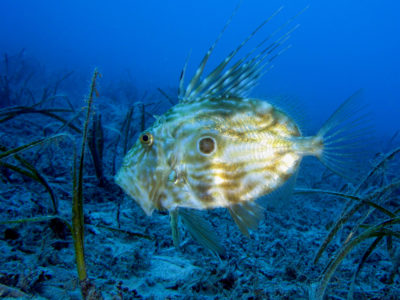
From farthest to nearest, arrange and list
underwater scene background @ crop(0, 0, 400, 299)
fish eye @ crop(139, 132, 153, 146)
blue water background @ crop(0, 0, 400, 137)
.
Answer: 1. blue water background @ crop(0, 0, 400, 137)
2. fish eye @ crop(139, 132, 153, 146)
3. underwater scene background @ crop(0, 0, 400, 299)

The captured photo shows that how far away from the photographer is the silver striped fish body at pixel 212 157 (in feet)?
5.23

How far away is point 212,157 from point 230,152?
0.12 metres

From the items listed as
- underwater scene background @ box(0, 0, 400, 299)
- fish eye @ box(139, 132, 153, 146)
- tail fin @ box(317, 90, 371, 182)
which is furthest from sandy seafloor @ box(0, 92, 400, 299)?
fish eye @ box(139, 132, 153, 146)

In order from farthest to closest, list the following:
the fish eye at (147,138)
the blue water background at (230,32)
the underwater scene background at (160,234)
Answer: the blue water background at (230,32), the fish eye at (147,138), the underwater scene background at (160,234)

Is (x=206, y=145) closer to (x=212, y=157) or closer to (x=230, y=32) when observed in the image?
(x=212, y=157)

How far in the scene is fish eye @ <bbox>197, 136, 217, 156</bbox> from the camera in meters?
1.61

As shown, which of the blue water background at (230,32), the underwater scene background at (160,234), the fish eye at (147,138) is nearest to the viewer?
the underwater scene background at (160,234)

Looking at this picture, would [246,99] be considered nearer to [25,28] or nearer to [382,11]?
[25,28]

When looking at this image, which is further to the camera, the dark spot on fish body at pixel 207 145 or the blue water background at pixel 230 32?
the blue water background at pixel 230 32

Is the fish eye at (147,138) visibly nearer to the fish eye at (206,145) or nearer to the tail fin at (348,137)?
the fish eye at (206,145)

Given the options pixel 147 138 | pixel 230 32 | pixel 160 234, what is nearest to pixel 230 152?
pixel 147 138

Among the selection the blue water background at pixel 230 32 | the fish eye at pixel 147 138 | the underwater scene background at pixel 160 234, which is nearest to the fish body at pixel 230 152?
the fish eye at pixel 147 138

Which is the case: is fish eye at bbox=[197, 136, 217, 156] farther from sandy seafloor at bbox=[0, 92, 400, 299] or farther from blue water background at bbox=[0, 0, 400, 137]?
blue water background at bbox=[0, 0, 400, 137]

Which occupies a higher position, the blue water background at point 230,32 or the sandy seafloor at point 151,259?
the blue water background at point 230,32
